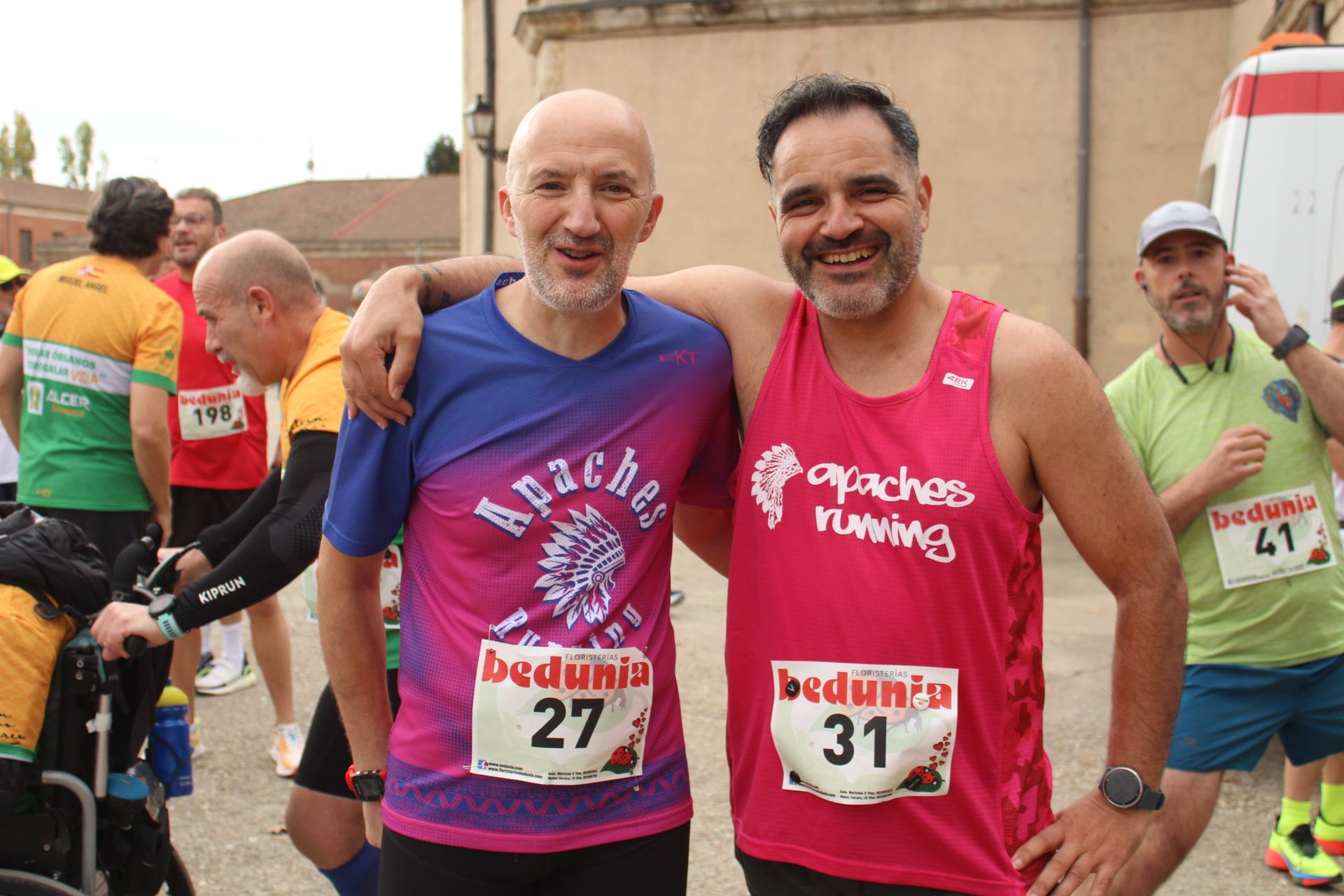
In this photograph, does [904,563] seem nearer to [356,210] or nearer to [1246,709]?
[1246,709]

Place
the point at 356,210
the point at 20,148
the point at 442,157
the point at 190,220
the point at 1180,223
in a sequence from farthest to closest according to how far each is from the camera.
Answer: the point at 20,148 < the point at 442,157 < the point at 356,210 < the point at 190,220 < the point at 1180,223

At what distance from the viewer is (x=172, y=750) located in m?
3.38

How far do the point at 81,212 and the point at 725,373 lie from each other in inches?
3384

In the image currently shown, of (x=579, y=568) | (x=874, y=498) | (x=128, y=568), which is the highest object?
(x=874, y=498)

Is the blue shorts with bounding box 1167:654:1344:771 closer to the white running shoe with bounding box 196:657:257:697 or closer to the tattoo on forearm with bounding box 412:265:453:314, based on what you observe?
the tattoo on forearm with bounding box 412:265:453:314

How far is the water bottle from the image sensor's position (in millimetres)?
3361

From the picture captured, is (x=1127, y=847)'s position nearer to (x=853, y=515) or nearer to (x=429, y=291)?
(x=853, y=515)

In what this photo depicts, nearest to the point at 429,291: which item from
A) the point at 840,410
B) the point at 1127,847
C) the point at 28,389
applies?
the point at 840,410

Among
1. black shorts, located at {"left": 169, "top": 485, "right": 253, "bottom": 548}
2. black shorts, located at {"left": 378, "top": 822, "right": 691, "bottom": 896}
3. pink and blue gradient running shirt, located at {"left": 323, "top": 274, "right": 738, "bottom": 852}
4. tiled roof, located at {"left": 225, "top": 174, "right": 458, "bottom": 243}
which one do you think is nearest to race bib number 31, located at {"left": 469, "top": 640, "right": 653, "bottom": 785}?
pink and blue gradient running shirt, located at {"left": 323, "top": 274, "right": 738, "bottom": 852}

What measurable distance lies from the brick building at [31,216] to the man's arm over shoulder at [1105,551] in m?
76.6

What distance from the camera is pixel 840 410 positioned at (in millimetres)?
2139

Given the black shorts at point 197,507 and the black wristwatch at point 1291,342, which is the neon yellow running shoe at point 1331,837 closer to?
the black wristwatch at point 1291,342

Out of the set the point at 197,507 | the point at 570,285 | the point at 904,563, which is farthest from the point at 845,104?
the point at 197,507

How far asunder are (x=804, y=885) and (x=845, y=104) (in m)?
1.43
